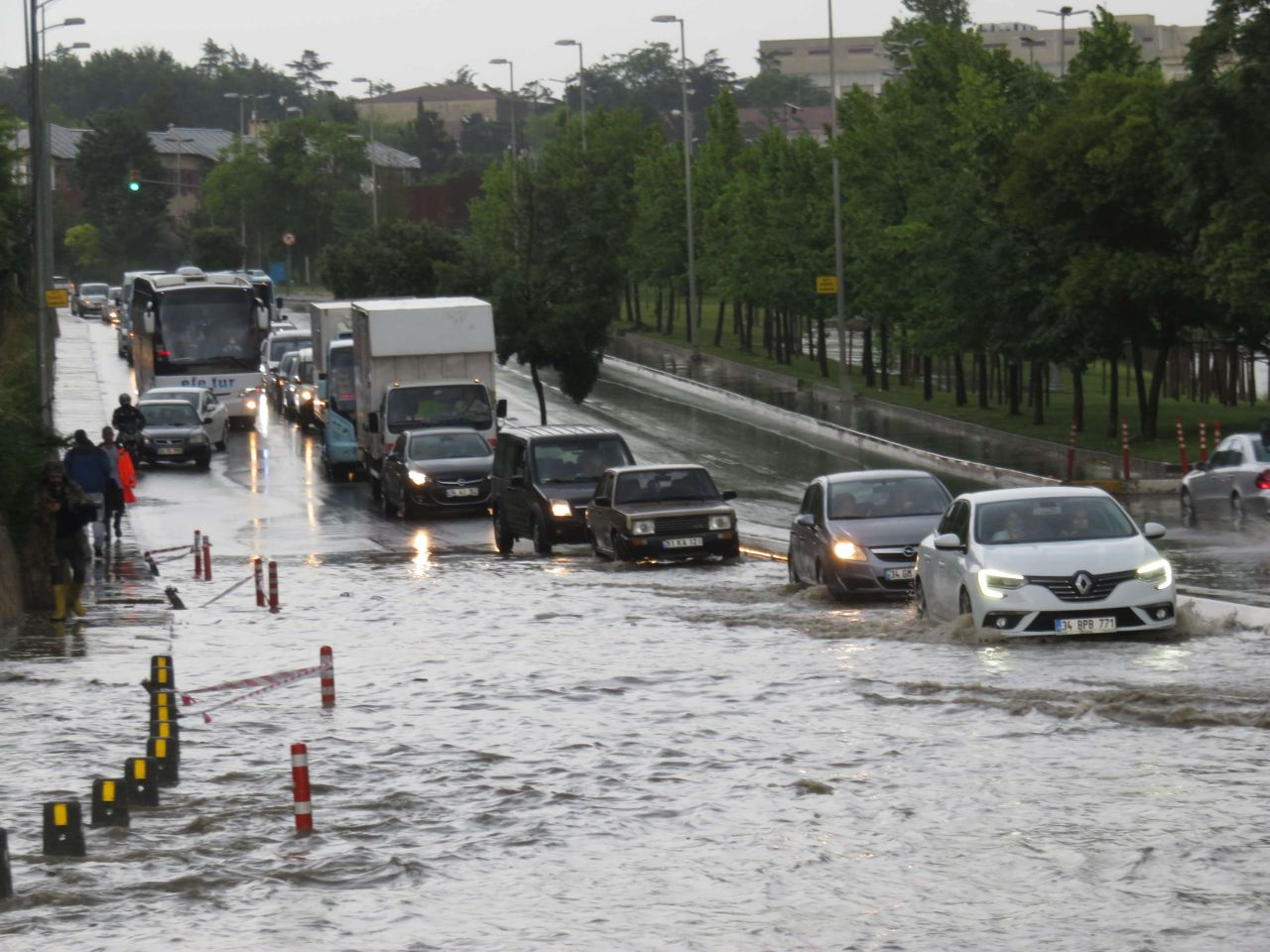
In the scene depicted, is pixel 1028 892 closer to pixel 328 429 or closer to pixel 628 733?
pixel 628 733

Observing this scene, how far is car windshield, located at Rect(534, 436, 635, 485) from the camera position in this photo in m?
34.2

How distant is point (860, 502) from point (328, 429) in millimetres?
25773

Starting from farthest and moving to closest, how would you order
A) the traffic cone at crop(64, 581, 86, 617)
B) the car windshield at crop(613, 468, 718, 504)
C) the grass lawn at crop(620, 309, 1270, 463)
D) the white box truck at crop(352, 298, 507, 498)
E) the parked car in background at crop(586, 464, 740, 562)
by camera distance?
the grass lawn at crop(620, 309, 1270, 463) → the white box truck at crop(352, 298, 507, 498) → the car windshield at crop(613, 468, 718, 504) → the parked car in background at crop(586, 464, 740, 562) → the traffic cone at crop(64, 581, 86, 617)

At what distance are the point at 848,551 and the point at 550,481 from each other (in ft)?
34.2

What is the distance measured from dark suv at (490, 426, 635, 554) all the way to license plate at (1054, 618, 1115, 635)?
571 inches

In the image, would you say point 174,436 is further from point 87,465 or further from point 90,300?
point 90,300

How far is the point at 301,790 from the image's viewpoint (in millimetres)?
12039

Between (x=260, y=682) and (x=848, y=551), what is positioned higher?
(x=848, y=551)

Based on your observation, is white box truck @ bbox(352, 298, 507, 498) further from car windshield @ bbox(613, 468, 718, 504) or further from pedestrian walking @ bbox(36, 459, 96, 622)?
pedestrian walking @ bbox(36, 459, 96, 622)

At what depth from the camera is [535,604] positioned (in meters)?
26.1

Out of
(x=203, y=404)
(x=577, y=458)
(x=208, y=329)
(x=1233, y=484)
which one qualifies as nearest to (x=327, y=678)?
(x=577, y=458)

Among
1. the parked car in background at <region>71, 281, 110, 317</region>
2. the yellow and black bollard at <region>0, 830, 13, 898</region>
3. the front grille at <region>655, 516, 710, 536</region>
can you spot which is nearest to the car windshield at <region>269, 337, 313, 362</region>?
the parked car in background at <region>71, 281, 110, 317</region>

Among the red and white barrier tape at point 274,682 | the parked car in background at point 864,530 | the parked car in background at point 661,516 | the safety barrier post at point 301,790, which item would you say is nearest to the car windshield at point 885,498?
the parked car in background at point 864,530

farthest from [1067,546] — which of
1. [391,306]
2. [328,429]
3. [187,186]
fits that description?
[187,186]
